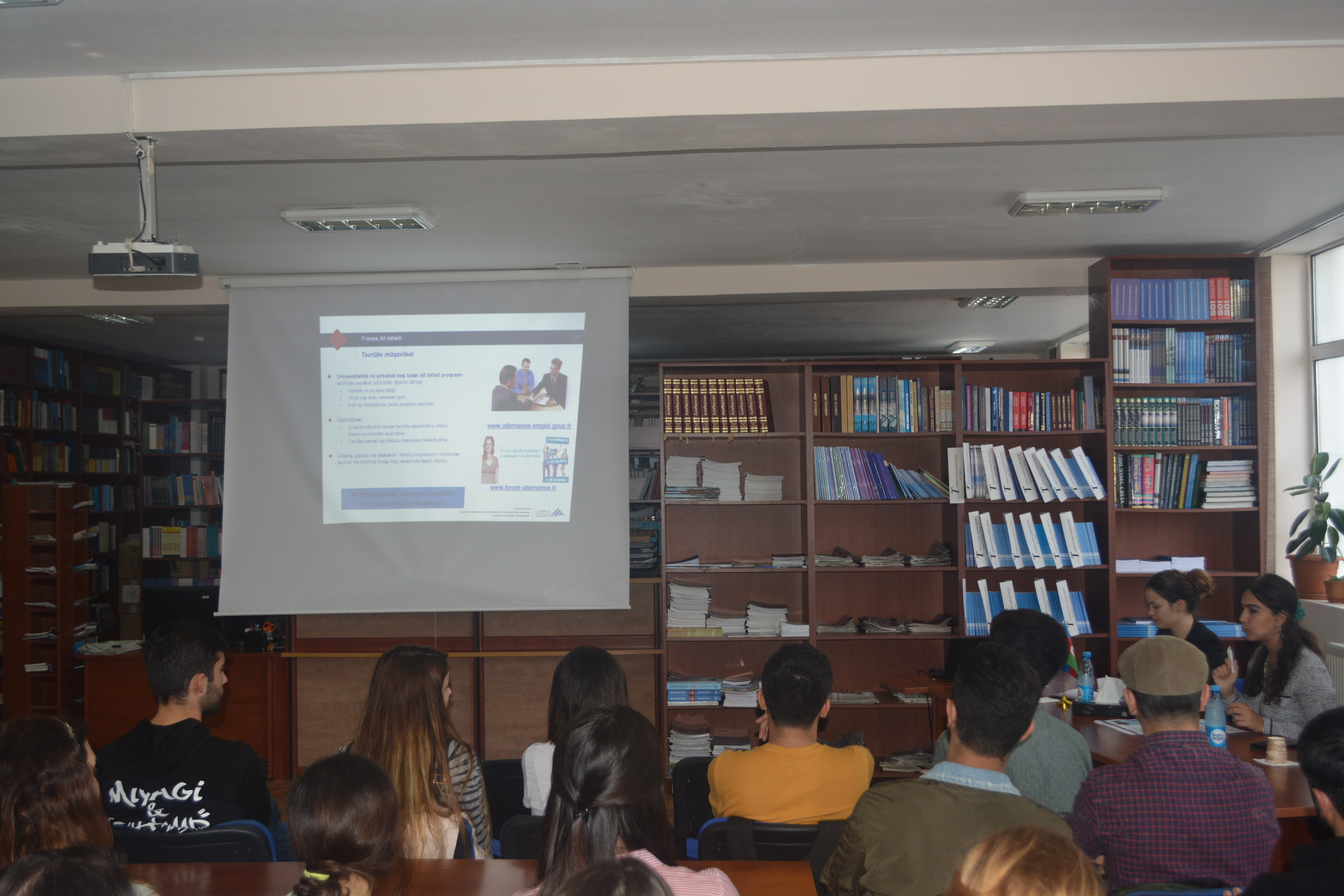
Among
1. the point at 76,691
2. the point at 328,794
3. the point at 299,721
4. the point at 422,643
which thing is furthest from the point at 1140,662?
the point at 76,691

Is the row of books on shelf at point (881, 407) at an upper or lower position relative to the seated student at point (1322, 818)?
upper

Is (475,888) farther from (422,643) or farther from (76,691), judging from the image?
(76,691)

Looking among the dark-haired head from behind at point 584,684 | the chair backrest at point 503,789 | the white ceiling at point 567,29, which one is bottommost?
the chair backrest at point 503,789

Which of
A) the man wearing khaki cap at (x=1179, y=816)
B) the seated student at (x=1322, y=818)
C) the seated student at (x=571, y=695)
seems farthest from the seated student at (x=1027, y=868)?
the seated student at (x=571, y=695)

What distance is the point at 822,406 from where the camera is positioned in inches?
195

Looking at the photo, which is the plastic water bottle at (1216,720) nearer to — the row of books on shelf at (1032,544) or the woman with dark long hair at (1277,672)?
the woman with dark long hair at (1277,672)

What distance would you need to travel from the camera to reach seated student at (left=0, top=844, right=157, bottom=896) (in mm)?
1130

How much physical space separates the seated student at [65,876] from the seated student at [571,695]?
1.46 metres

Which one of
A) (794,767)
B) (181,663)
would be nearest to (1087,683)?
(794,767)

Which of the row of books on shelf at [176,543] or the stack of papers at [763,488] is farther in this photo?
the row of books on shelf at [176,543]

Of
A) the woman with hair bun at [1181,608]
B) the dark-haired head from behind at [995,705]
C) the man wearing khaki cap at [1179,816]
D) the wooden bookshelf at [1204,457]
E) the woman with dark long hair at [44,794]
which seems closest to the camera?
the woman with dark long hair at [44,794]

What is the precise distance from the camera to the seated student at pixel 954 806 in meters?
→ 1.69

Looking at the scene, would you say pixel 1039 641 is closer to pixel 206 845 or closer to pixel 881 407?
pixel 881 407

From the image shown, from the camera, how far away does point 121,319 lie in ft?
20.7
